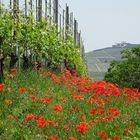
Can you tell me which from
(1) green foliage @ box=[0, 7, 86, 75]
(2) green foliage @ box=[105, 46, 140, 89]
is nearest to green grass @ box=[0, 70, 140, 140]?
(1) green foliage @ box=[0, 7, 86, 75]

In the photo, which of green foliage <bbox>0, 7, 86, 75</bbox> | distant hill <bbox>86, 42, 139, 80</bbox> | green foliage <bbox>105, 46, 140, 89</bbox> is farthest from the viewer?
distant hill <bbox>86, 42, 139, 80</bbox>

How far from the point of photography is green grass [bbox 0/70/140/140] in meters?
5.92

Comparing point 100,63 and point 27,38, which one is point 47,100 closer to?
point 27,38

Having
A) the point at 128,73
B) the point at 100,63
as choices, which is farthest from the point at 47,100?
the point at 100,63

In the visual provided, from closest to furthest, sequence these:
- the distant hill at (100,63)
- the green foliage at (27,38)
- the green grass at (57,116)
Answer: the green grass at (57,116), the green foliage at (27,38), the distant hill at (100,63)

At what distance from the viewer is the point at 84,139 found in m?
6.15

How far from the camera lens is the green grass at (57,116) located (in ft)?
19.4

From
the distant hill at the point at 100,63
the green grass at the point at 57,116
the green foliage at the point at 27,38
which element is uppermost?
the green foliage at the point at 27,38

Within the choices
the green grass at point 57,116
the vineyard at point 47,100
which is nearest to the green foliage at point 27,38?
the vineyard at point 47,100

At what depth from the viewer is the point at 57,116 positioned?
709cm

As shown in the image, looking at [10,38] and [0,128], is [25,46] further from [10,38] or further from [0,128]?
[0,128]

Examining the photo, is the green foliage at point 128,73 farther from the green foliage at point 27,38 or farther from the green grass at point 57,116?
the green grass at point 57,116

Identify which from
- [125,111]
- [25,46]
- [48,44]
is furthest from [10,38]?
[125,111]

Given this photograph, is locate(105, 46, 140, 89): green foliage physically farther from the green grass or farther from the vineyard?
the green grass
